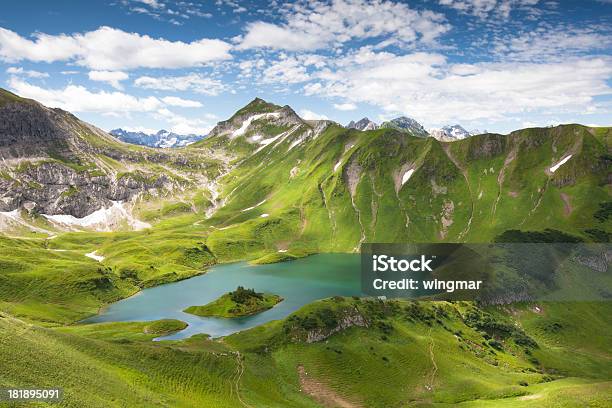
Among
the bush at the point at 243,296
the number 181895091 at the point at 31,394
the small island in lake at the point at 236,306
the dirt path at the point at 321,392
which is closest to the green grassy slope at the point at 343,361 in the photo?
the dirt path at the point at 321,392

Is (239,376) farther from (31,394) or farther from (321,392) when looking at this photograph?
(31,394)

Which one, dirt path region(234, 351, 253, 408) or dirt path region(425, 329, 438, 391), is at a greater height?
dirt path region(234, 351, 253, 408)

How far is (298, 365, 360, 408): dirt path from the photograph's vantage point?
9431 cm

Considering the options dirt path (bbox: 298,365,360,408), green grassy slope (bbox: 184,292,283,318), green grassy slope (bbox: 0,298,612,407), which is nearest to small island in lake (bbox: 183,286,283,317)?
green grassy slope (bbox: 184,292,283,318)

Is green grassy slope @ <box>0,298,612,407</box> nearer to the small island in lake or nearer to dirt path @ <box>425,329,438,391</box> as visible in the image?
dirt path @ <box>425,329,438,391</box>

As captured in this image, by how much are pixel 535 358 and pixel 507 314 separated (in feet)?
86.4

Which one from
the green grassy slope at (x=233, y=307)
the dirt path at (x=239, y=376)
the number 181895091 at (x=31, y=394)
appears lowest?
the green grassy slope at (x=233, y=307)

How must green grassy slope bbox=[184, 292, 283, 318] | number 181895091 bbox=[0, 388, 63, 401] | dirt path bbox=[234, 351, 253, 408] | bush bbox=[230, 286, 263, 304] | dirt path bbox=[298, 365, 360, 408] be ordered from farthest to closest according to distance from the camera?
bush bbox=[230, 286, 263, 304], green grassy slope bbox=[184, 292, 283, 318], dirt path bbox=[298, 365, 360, 408], dirt path bbox=[234, 351, 253, 408], number 181895091 bbox=[0, 388, 63, 401]

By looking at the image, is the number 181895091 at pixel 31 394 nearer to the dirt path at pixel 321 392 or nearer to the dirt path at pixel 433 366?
the dirt path at pixel 321 392

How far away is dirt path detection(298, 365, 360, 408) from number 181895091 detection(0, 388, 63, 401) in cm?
5531

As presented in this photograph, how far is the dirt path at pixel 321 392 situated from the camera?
3713 inches

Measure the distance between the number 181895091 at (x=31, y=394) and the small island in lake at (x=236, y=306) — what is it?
11208cm

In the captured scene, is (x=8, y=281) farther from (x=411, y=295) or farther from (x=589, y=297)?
(x=589, y=297)

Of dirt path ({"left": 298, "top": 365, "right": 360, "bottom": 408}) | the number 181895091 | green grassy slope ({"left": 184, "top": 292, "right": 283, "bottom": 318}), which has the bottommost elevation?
green grassy slope ({"left": 184, "top": 292, "right": 283, "bottom": 318})
